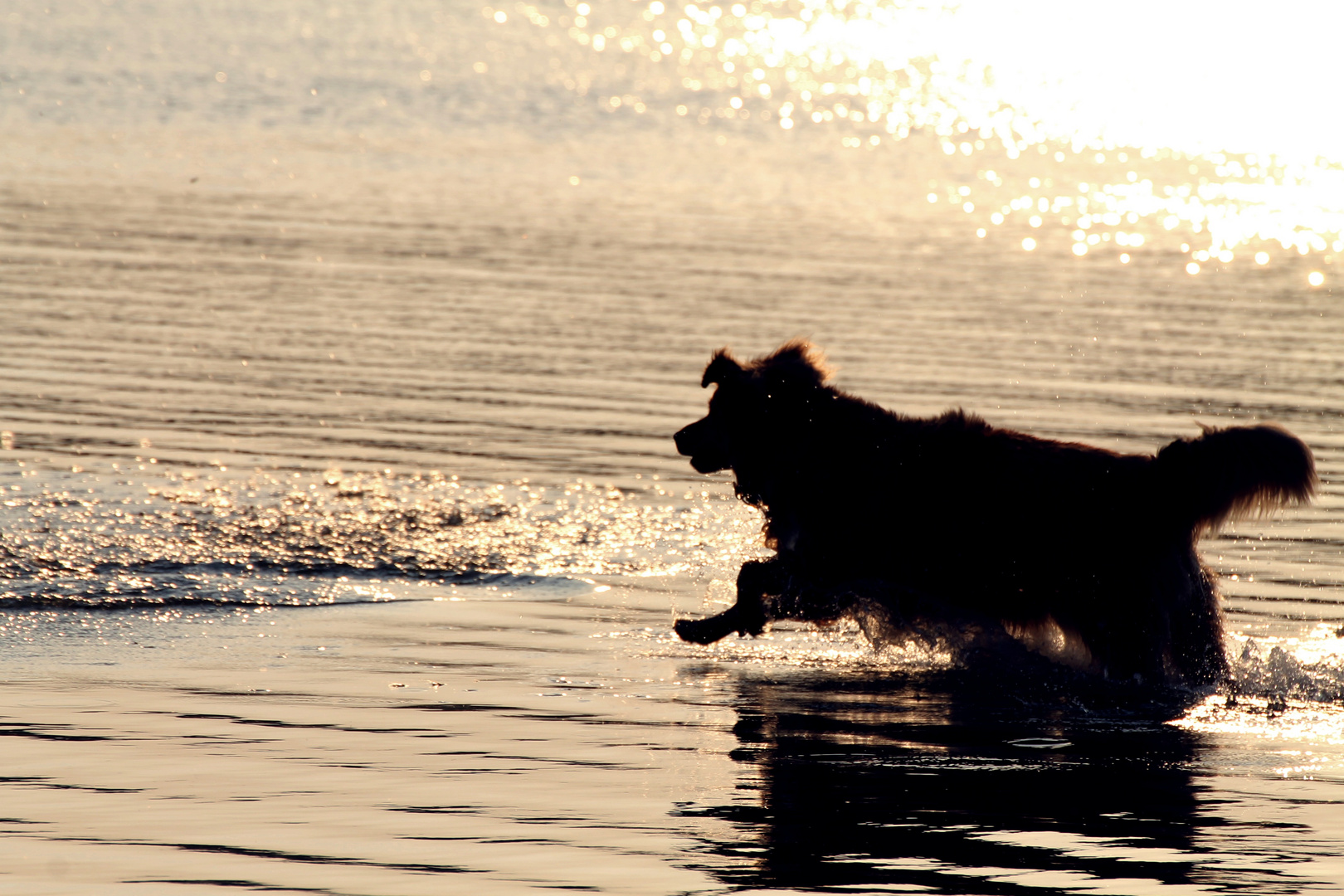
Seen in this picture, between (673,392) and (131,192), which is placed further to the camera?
(131,192)

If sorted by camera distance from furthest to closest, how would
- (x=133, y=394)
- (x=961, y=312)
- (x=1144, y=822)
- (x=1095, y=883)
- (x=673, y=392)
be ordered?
(x=961, y=312), (x=673, y=392), (x=133, y=394), (x=1144, y=822), (x=1095, y=883)

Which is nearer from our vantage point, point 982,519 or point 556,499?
point 982,519

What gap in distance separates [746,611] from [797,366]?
127 cm

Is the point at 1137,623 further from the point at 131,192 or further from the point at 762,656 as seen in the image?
the point at 131,192

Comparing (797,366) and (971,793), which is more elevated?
(797,366)

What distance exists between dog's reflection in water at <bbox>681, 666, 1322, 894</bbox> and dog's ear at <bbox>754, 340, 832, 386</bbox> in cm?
154

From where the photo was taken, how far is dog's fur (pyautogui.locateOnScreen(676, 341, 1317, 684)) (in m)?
7.90

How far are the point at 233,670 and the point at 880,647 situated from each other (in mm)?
3126

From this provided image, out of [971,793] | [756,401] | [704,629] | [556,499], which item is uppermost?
[756,401]

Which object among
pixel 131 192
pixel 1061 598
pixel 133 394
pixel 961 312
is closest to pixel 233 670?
Result: pixel 1061 598

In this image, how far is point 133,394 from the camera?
14695 millimetres

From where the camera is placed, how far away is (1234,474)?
7.71 meters

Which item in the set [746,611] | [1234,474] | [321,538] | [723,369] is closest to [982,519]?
[1234,474]

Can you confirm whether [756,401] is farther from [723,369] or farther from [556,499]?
[556,499]
